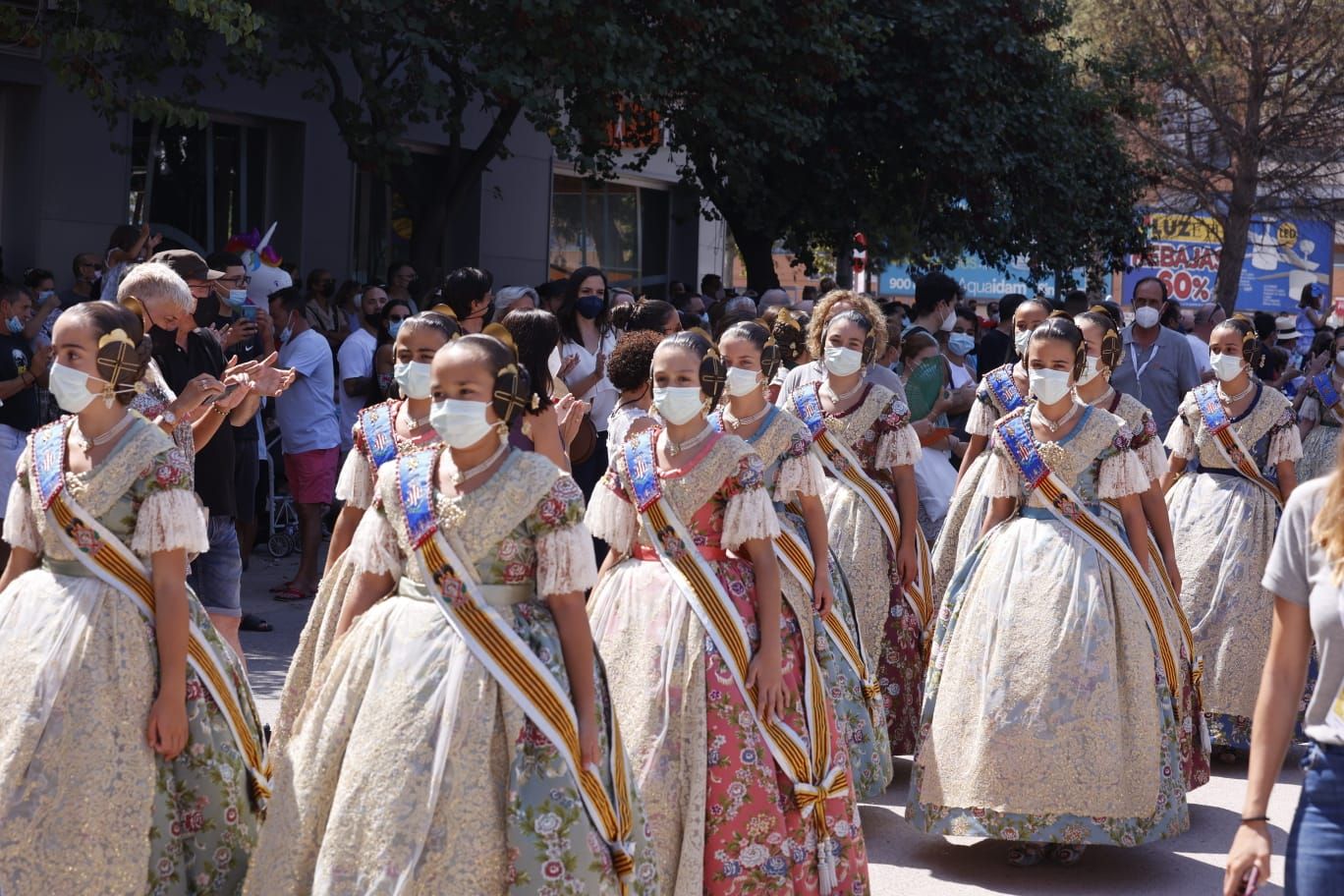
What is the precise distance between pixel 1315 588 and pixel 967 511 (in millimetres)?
5413

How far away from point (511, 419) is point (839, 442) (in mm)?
3471

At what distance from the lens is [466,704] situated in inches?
164

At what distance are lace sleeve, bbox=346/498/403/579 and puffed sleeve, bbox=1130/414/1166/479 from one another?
3402 millimetres

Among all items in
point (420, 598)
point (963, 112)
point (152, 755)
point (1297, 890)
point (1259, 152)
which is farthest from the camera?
point (1259, 152)

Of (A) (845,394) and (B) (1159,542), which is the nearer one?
(B) (1159,542)

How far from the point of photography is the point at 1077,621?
636 cm

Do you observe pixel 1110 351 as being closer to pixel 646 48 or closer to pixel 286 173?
pixel 646 48

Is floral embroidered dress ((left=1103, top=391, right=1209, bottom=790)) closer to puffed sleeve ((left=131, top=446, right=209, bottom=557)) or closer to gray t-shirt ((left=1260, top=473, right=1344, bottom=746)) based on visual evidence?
gray t-shirt ((left=1260, top=473, right=1344, bottom=746))

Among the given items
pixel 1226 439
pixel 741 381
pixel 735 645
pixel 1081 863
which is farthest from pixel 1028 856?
pixel 1226 439

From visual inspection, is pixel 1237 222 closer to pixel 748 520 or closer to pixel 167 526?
pixel 748 520

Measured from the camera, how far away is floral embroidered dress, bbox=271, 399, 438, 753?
19.4 feet

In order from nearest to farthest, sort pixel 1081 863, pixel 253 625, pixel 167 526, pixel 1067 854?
pixel 167 526 < pixel 1067 854 < pixel 1081 863 < pixel 253 625

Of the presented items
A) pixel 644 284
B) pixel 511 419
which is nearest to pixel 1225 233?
pixel 644 284

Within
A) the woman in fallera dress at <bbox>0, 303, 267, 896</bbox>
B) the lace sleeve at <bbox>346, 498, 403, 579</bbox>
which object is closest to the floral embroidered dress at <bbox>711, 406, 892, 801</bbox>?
the lace sleeve at <bbox>346, 498, 403, 579</bbox>
